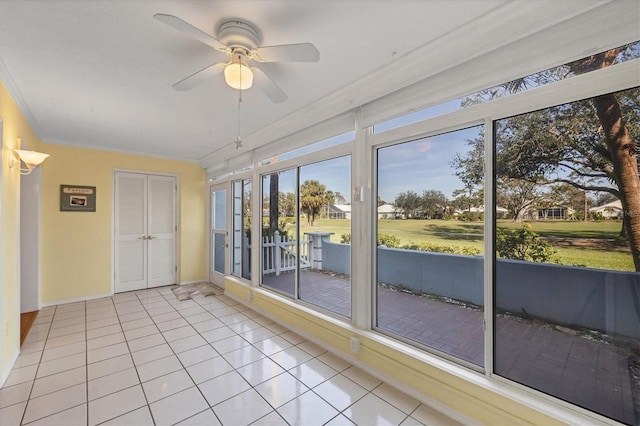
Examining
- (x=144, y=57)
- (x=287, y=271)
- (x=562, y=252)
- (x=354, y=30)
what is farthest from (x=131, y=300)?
(x=562, y=252)

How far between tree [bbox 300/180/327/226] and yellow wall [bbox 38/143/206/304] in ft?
11.3

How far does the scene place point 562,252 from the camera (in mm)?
1593

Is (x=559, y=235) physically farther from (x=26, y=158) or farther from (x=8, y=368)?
(x=26, y=158)

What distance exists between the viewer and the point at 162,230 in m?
5.23

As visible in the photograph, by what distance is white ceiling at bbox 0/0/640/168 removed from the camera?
57.8 inches

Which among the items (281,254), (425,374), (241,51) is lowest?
(425,374)

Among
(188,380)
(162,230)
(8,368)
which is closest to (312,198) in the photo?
(188,380)

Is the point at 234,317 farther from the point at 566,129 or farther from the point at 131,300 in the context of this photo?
the point at 566,129

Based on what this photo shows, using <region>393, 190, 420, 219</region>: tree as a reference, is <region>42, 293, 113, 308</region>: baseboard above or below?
below

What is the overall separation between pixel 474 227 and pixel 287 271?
256 centimetres

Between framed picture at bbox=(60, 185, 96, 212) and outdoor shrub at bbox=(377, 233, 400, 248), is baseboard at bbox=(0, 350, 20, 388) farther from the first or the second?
outdoor shrub at bbox=(377, 233, 400, 248)

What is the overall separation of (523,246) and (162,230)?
18.7ft

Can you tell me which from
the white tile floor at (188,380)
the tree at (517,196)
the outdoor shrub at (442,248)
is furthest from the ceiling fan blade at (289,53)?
the white tile floor at (188,380)

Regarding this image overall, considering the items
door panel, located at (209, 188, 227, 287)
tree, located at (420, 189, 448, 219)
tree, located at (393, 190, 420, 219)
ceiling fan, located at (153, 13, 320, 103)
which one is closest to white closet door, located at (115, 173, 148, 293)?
door panel, located at (209, 188, 227, 287)
